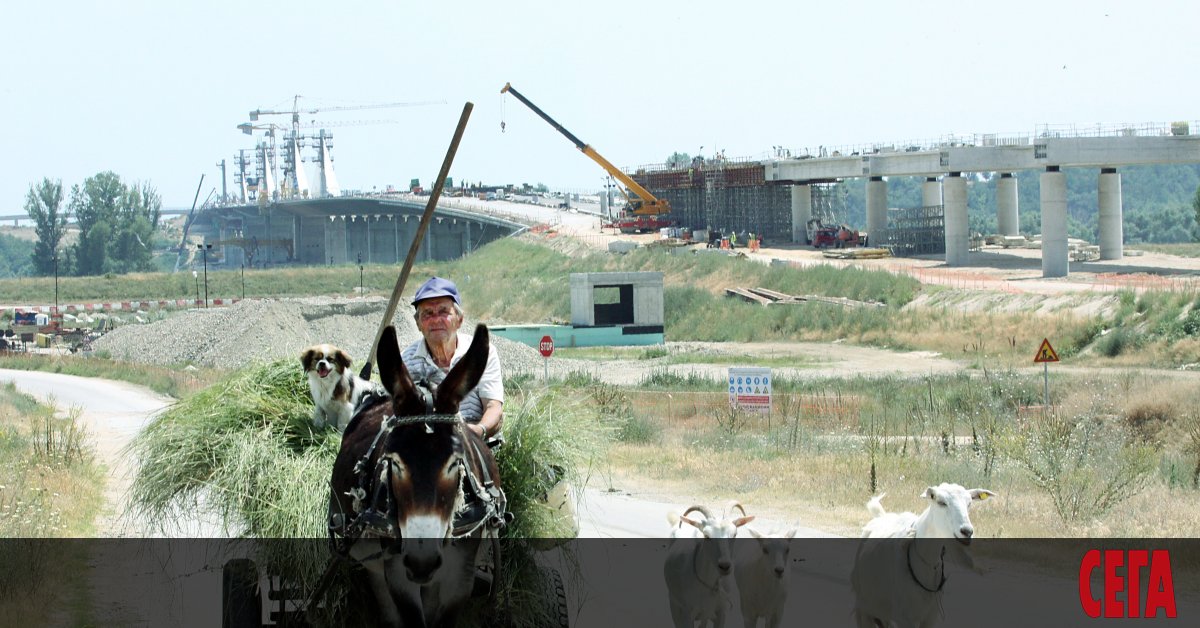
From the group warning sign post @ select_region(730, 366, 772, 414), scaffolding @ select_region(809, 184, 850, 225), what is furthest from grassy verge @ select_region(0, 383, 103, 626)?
scaffolding @ select_region(809, 184, 850, 225)

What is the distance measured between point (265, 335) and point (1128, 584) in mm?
49516

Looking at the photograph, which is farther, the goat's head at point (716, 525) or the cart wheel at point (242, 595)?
the goat's head at point (716, 525)

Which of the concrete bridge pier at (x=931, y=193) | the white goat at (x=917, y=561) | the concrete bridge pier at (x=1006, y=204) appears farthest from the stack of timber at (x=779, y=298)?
the white goat at (x=917, y=561)

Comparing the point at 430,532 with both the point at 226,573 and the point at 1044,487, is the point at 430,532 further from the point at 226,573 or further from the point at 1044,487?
the point at 1044,487

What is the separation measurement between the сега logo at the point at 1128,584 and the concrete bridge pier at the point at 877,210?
3377 inches

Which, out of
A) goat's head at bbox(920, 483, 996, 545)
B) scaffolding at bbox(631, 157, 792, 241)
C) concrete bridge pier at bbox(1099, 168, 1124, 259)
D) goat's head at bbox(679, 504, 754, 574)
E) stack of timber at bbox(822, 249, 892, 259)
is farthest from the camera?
scaffolding at bbox(631, 157, 792, 241)

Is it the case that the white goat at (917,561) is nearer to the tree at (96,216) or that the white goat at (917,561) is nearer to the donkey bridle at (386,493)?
the donkey bridle at (386,493)

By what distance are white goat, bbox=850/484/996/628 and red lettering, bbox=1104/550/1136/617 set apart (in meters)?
4.01

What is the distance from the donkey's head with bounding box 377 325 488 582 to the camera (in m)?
5.44

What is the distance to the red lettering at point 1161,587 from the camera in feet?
41.6

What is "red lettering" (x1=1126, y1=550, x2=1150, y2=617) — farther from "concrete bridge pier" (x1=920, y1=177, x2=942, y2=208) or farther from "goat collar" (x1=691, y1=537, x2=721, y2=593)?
"concrete bridge pier" (x1=920, y1=177, x2=942, y2=208)

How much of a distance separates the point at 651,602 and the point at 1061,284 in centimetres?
6195

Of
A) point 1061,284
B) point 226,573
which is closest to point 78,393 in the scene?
point 226,573

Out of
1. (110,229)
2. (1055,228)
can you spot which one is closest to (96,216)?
(110,229)
